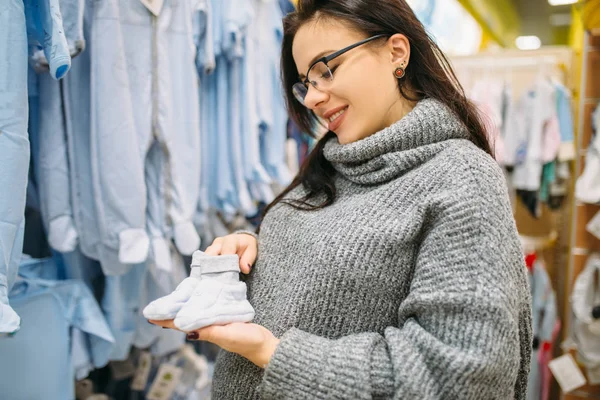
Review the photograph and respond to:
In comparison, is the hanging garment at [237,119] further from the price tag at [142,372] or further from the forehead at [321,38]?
the forehead at [321,38]

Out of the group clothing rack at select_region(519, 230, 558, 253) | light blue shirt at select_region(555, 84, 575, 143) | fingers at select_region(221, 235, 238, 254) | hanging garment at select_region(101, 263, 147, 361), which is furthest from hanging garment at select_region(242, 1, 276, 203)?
light blue shirt at select_region(555, 84, 575, 143)

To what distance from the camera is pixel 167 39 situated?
1546mm

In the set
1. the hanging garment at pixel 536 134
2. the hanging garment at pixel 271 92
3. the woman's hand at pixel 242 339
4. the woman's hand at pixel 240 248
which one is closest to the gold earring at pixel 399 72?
the woman's hand at pixel 240 248

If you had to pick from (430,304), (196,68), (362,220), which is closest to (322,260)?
(362,220)

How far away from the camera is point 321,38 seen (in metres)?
1.03

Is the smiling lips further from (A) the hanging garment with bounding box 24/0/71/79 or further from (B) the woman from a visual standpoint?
(A) the hanging garment with bounding box 24/0/71/79

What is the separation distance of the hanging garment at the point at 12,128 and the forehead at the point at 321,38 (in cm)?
59

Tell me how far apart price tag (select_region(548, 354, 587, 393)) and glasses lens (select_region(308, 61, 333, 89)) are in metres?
2.29

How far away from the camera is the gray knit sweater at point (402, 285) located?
2.57 ft

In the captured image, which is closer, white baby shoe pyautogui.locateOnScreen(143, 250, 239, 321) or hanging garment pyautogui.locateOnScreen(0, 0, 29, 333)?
white baby shoe pyautogui.locateOnScreen(143, 250, 239, 321)

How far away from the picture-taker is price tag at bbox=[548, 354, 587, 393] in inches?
100

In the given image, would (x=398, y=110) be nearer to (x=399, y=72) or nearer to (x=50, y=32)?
(x=399, y=72)

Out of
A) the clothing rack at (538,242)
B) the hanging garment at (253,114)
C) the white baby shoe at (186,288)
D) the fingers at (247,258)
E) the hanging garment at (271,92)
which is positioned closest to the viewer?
the white baby shoe at (186,288)

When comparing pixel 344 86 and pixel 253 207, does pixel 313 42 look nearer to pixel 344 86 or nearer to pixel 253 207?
pixel 344 86
